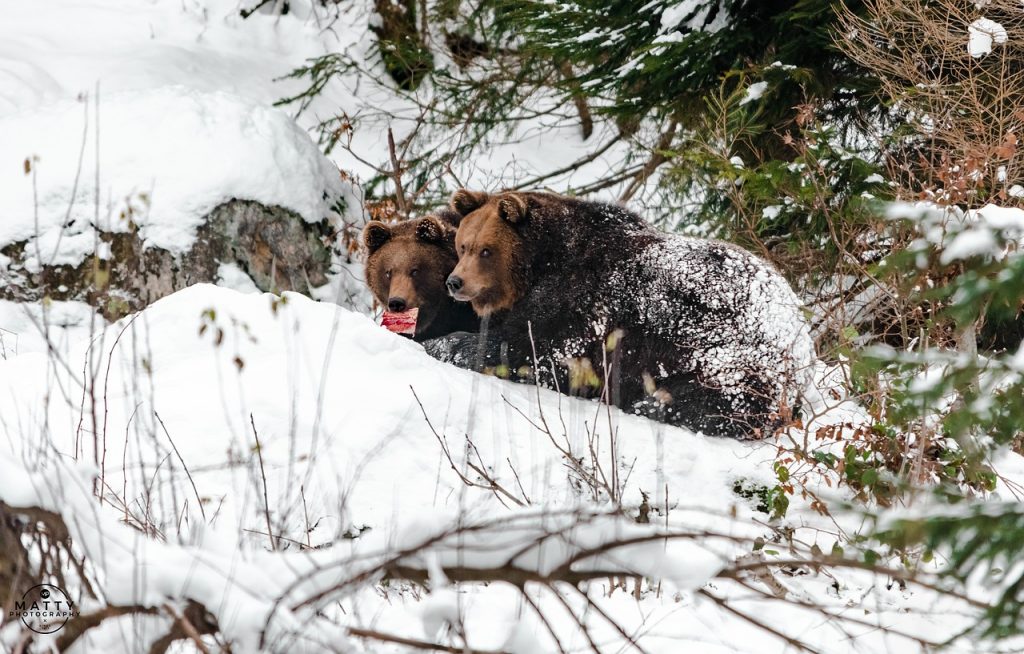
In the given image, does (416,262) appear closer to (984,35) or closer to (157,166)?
(157,166)

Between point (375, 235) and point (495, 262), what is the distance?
106cm

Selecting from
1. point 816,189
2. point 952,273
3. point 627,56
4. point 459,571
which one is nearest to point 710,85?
point 627,56

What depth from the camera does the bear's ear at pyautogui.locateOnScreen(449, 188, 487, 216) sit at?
579 centimetres

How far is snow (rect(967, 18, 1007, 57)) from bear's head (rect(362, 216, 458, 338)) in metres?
3.19

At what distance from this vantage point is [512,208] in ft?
17.5

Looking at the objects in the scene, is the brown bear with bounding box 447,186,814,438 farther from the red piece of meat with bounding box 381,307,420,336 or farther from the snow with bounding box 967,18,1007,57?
the snow with bounding box 967,18,1007,57

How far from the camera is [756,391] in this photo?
4891 mm

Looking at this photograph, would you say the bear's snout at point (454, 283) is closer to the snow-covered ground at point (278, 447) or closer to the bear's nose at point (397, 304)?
the snow-covered ground at point (278, 447)

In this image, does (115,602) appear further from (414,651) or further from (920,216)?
(920,216)

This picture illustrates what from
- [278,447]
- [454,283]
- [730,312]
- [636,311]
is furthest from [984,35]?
[278,447]

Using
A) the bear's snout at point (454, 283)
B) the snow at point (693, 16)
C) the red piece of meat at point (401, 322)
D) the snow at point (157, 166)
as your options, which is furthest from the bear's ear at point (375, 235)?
the snow at point (693, 16)

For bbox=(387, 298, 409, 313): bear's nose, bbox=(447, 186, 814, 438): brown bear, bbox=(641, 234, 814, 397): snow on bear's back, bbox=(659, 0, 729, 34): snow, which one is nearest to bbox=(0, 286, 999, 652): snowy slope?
bbox=(447, 186, 814, 438): brown bear

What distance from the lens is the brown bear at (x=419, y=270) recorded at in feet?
19.6

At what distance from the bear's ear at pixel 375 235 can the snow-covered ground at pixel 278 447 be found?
1.02 meters
